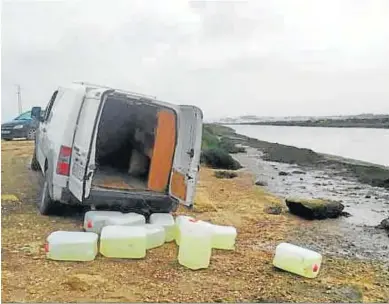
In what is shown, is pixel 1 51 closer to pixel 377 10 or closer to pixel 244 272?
pixel 244 272

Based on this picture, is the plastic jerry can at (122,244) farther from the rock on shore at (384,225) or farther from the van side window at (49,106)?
the rock on shore at (384,225)

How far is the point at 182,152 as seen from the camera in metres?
3.02

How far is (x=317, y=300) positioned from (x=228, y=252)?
2.11ft

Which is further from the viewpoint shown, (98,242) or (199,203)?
(199,203)

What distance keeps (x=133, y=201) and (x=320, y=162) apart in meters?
6.60

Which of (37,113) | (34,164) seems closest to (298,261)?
(37,113)

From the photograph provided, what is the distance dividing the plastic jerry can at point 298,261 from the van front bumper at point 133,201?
74 centimetres

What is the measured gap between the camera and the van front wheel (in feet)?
9.99

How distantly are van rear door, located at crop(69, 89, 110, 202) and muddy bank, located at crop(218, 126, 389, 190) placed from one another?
3067 mm

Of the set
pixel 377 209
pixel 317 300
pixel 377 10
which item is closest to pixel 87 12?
pixel 377 10

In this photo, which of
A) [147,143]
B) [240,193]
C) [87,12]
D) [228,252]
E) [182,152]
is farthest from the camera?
[240,193]

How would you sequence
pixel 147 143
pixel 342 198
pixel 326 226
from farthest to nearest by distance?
pixel 342 198
pixel 326 226
pixel 147 143

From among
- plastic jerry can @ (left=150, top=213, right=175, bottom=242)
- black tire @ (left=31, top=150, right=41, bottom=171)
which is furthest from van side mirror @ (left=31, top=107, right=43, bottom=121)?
plastic jerry can @ (left=150, top=213, right=175, bottom=242)

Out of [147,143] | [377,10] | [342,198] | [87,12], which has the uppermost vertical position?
[377,10]
